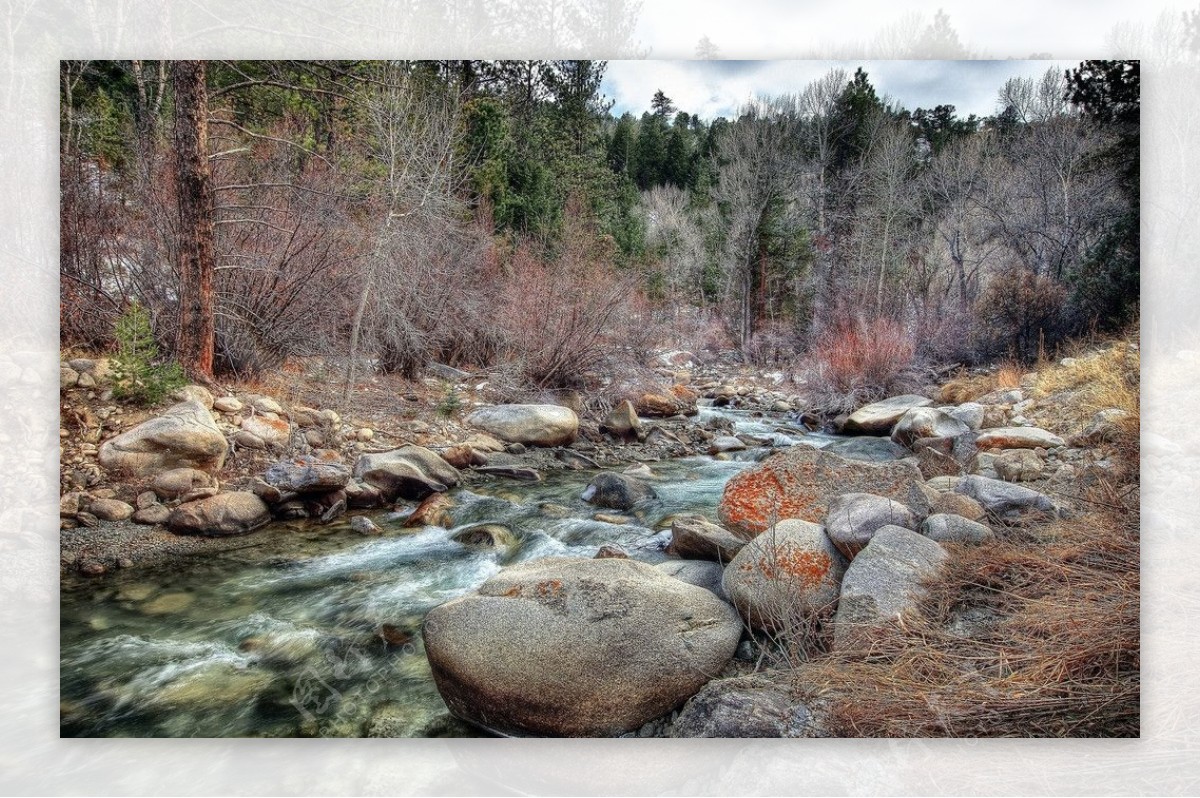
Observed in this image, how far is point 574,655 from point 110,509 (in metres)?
2.04

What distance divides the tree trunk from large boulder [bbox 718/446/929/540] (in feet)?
8.18

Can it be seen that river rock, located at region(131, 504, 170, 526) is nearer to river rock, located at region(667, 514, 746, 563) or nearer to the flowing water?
the flowing water

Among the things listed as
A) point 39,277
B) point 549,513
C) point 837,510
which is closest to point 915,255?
point 837,510

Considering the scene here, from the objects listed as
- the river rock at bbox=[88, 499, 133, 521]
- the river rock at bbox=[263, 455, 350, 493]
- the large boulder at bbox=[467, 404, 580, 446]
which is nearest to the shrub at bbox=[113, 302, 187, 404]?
the river rock at bbox=[88, 499, 133, 521]

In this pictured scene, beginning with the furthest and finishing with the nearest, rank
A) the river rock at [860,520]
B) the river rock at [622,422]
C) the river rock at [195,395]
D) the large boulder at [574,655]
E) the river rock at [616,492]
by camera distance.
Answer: the river rock at [622,422]
the river rock at [616,492]
the river rock at [195,395]
the river rock at [860,520]
the large boulder at [574,655]

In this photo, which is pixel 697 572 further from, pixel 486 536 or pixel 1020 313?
pixel 1020 313

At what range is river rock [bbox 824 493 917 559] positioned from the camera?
2848 mm

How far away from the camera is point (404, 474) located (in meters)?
3.40

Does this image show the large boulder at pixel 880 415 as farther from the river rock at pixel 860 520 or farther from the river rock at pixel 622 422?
the river rock at pixel 622 422

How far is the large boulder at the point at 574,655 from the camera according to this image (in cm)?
257

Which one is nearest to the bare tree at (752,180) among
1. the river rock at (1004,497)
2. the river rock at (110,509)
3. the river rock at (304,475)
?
the river rock at (1004,497)

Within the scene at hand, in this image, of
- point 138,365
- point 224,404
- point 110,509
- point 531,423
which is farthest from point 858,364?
point 110,509

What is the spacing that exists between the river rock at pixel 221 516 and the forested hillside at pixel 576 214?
58 centimetres

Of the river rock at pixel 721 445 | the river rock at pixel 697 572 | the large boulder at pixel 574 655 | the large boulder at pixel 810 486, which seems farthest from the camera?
the river rock at pixel 721 445
